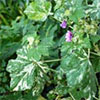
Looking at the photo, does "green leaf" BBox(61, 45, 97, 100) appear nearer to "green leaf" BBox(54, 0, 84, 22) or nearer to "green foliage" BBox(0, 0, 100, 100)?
"green foliage" BBox(0, 0, 100, 100)

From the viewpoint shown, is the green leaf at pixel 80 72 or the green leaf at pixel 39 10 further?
the green leaf at pixel 39 10

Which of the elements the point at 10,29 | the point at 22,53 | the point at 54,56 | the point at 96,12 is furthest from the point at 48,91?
the point at 96,12

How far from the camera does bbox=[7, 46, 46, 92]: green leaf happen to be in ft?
5.06

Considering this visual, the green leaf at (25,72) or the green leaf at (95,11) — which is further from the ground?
the green leaf at (95,11)

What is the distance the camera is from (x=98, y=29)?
1481 millimetres

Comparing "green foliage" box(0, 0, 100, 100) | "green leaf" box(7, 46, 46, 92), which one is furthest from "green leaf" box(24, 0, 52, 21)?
"green leaf" box(7, 46, 46, 92)

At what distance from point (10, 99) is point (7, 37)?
0.41 m

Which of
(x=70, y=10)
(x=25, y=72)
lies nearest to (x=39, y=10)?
(x=70, y=10)

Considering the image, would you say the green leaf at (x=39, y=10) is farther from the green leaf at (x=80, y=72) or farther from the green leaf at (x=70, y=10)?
the green leaf at (x=80, y=72)

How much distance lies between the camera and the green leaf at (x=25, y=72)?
5.06 feet


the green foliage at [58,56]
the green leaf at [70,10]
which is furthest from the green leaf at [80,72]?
the green leaf at [70,10]

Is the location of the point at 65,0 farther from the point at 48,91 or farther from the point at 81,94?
the point at 48,91

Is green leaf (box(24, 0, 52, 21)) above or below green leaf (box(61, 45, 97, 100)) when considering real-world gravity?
above

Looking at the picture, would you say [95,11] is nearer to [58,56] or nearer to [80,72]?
[80,72]
